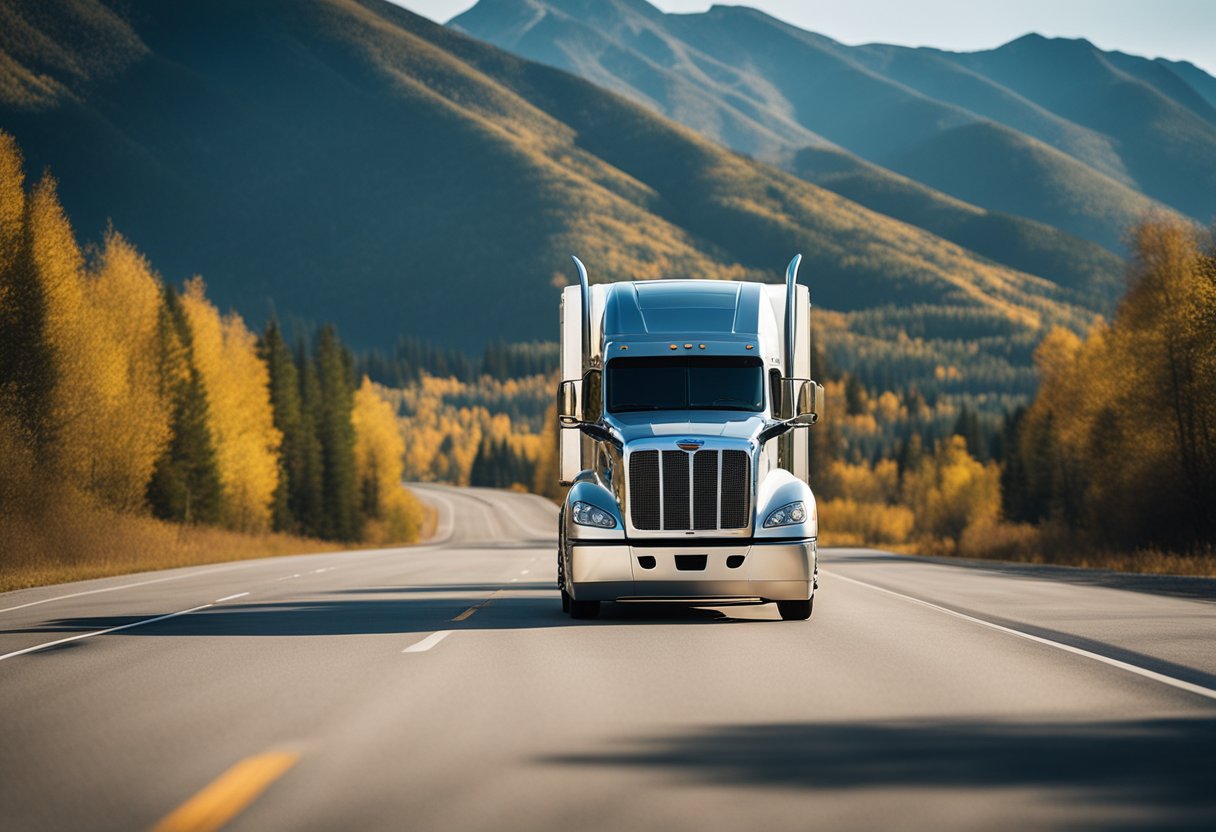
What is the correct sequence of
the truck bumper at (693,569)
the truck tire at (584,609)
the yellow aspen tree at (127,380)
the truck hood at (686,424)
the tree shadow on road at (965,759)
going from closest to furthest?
the tree shadow on road at (965,759), the truck bumper at (693,569), the truck hood at (686,424), the truck tire at (584,609), the yellow aspen tree at (127,380)

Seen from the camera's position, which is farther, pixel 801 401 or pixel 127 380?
pixel 127 380

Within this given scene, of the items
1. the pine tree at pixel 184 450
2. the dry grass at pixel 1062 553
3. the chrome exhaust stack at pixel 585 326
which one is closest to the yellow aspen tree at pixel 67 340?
the pine tree at pixel 184 450

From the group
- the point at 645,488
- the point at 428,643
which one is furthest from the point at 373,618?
the point at 645,488

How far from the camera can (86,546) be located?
3853cm

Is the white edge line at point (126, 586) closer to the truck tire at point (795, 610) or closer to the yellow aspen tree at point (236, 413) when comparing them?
the truck tire at point (795, 610)

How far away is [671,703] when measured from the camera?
10.3 m

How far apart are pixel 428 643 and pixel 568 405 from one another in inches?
163

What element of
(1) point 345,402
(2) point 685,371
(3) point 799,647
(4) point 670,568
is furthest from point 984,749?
(1) point 345,402

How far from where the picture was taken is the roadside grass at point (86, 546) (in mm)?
32188

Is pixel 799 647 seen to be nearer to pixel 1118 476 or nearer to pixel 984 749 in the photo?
pixel 984 749

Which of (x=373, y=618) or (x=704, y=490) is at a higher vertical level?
(x=704, y=490)

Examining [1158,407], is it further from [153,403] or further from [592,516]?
[592,516]

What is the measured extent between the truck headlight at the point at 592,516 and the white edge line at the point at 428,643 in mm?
1859

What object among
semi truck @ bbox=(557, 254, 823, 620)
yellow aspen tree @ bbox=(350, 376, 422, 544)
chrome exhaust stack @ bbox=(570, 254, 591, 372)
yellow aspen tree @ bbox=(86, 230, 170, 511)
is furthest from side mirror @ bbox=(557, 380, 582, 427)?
yellow aspen tree @ bbox=(350, 376, 422, 544)
